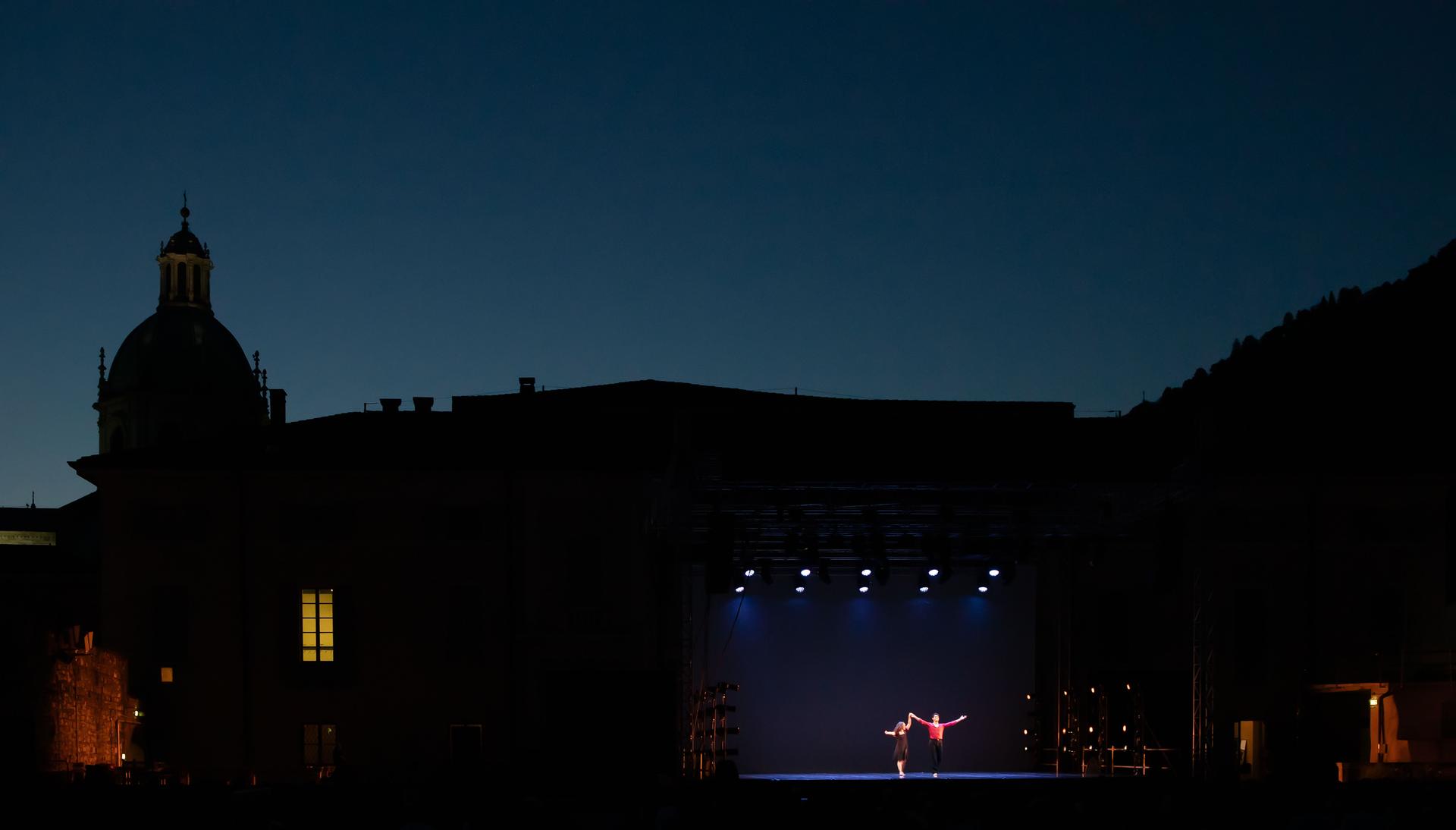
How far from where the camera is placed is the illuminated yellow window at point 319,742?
102 feet

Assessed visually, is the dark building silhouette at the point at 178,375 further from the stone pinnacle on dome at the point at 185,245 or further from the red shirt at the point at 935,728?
the red shirt at the point at 935,728

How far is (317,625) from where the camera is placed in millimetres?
31453

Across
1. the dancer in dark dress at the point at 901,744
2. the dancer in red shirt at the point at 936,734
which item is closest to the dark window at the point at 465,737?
the dancer in dark dress at the point at 901,744

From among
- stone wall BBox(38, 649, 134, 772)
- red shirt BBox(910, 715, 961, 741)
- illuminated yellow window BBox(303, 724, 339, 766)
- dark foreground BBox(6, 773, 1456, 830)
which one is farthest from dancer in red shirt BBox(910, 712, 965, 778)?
stone wall BBox(38, 649, 134, 772)

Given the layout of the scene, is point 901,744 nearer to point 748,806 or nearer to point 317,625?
point 317,625

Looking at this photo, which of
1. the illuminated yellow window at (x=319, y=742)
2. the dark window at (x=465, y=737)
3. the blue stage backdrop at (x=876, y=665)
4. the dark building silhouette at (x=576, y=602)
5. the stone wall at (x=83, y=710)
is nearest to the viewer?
the stone wall at (x=83, y=710)

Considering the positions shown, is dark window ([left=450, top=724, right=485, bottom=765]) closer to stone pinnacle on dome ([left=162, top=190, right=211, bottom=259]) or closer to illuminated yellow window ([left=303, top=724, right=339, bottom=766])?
illuminated yellow window ([left=303, top=724, right=339, bottom=766])

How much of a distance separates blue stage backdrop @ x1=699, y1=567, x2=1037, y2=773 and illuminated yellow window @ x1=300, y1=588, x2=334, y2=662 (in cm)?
661

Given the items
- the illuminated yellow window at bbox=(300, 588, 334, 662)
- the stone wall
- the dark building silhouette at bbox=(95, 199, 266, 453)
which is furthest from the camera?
the dark building silhouette at bbox=(95, 199, 266, 453)

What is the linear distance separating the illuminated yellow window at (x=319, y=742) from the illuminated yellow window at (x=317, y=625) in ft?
3.77

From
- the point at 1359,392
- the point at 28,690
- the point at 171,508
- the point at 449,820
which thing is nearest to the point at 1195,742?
the point at 449,820

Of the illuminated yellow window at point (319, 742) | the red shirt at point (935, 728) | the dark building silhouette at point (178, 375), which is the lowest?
the illuminated yellow window at point (319, 742)

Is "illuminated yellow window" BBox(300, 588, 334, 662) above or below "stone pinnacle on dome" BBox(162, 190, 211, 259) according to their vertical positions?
below

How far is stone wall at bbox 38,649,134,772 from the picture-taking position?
78.0ft
